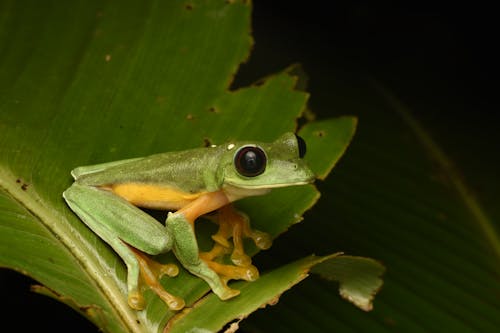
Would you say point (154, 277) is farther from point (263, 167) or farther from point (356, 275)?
point (356, 275)

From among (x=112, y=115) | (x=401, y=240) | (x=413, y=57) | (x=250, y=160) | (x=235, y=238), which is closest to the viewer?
(x=250, y=160)

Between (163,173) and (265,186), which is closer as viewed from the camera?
(265,186)

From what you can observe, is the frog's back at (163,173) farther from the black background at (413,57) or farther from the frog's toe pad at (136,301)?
the black background at (413,57)

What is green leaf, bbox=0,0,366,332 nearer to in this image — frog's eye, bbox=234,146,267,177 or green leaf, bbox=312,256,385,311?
green leaf, bbox=312,256,385,311

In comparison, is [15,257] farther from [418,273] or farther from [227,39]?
[418,273]

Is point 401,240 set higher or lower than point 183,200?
lower

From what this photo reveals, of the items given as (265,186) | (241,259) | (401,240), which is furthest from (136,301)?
(401,240)
